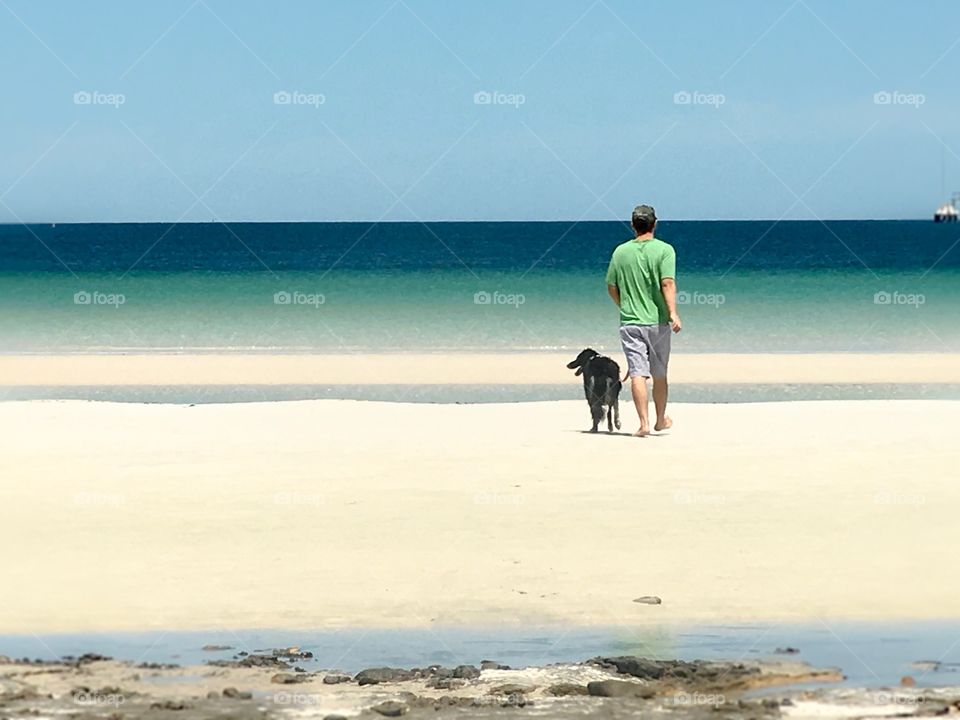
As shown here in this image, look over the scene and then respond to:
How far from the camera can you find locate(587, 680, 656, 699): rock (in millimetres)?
5688

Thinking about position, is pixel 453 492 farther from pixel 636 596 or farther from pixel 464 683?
pixel 464 683

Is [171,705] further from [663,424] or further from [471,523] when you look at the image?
[663,424]

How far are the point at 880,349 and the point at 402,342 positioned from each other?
979cm

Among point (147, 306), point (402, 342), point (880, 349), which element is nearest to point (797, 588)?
point (880, 349)

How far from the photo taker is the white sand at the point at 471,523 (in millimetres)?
7172
